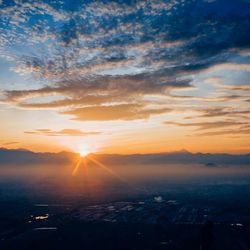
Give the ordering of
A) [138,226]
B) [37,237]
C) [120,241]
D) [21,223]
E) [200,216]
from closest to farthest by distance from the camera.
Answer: [120,241] < [37,237] < [138,226] < [21,223] < [200,216]

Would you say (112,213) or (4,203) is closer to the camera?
(112,213)

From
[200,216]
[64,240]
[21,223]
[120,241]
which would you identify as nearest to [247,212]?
[200,216]

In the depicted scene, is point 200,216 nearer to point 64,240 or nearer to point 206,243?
point 64,240

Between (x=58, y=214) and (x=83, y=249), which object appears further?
(x=58, y=214)

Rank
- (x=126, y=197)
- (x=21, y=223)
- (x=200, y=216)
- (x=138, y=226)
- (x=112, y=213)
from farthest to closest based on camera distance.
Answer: (x=126, y=197), (x=112, y=213), (x=200, y=216), (x=21, y=223), (x=138, y=226)

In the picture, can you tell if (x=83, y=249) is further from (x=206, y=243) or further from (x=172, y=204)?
(x=172, y=204)

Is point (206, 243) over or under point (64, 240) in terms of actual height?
over

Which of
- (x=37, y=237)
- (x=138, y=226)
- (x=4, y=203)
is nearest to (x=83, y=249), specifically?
(x=37, y=237)

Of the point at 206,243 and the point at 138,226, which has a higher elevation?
the point at 206,243

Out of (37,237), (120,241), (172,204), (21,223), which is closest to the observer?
(120,241)
